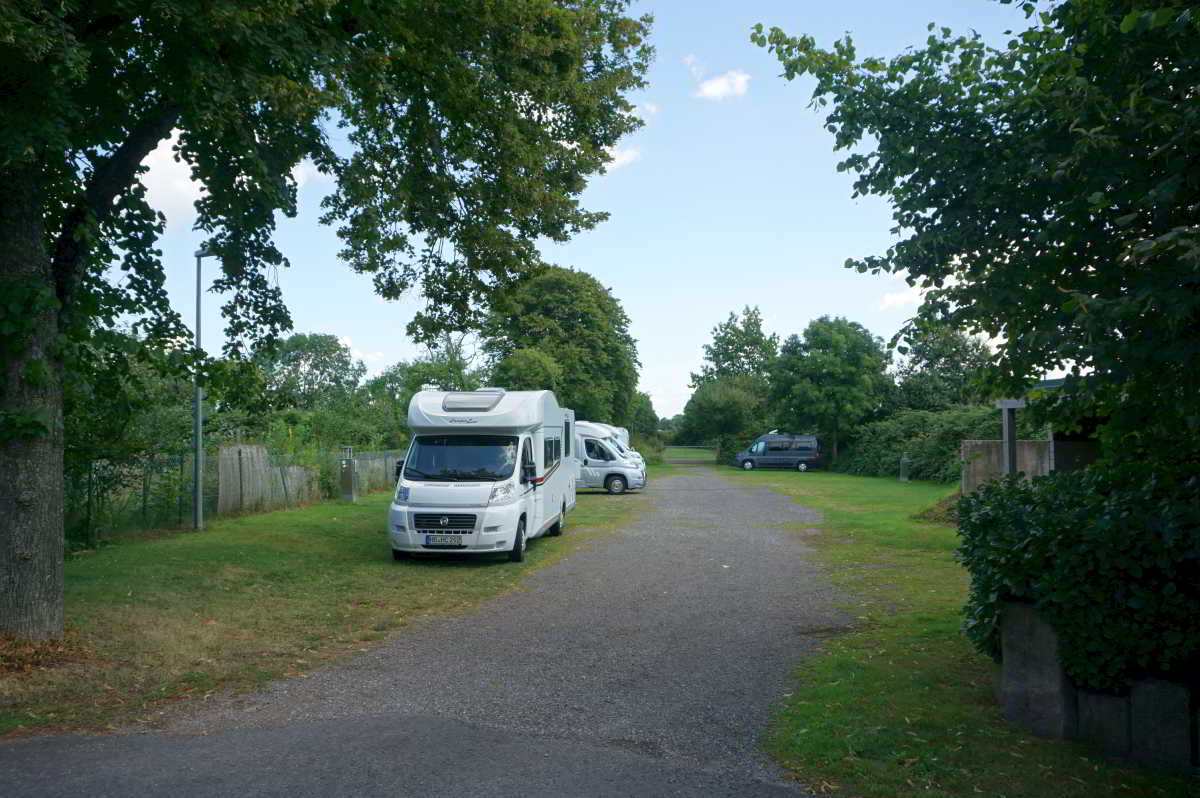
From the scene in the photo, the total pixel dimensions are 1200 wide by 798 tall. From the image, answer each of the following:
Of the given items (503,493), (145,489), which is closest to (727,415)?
(145,489)

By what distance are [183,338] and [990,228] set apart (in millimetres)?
8618

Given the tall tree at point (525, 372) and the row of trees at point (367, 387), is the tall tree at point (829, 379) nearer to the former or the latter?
the row of trees at point (367, 387)

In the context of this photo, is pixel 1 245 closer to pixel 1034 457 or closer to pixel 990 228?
pixel 990 228

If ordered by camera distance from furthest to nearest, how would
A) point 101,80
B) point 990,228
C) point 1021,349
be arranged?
point 101,80 → point 990,228 → point 1021,349

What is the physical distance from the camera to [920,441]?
4284 cm

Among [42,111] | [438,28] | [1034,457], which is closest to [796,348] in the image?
[1034,457]

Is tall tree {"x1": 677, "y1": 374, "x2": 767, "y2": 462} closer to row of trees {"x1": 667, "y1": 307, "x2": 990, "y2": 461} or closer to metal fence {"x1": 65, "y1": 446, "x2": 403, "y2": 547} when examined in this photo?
row of trees {"x1": 667, "y1": 307, "x2": 990, "y2": 461}

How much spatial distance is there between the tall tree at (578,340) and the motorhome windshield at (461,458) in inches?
1338

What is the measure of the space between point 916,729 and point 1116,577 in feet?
5.04

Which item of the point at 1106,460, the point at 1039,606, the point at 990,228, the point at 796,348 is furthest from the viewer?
the point at 796,348

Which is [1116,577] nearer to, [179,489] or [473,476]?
[473,476]

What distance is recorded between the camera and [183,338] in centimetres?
1053

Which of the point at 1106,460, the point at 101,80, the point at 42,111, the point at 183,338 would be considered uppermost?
the point at 101,80

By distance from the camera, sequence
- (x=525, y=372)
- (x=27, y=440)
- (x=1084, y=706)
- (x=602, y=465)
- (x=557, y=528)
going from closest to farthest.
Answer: (x=1084, y=706), (x=27, y=440), (x=557, y=528), (x=602, y=465), (x=525, y=372)
